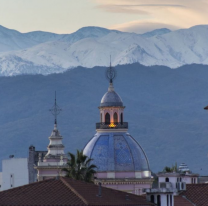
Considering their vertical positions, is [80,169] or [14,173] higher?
[14,173]

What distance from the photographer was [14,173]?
518 feet

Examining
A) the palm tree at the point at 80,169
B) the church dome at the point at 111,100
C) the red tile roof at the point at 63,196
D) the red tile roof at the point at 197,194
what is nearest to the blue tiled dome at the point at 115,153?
the church dome at the point at 111,100

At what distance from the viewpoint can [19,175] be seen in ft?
512

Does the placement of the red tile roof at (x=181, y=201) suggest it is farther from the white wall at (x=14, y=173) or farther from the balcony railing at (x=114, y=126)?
the white wall at (x=14, y=173)

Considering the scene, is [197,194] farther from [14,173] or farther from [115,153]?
[14,173]

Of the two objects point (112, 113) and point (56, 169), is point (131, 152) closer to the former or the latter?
point (112, 113)

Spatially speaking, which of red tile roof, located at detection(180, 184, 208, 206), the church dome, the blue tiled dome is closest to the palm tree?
the blue tiled dome

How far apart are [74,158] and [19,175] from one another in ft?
230

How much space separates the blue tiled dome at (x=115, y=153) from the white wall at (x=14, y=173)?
55769 millimetres

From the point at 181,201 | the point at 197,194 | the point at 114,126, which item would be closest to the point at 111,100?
the point at 114,126

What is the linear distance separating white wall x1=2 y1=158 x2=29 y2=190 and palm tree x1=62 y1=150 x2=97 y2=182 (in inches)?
2578

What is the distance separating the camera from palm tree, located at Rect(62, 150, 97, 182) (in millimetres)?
84250

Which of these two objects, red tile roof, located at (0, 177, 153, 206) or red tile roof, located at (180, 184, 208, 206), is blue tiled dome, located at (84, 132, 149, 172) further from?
red tile roof, located at (0, 177, 153, 206)

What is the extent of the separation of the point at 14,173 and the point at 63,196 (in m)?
96.9
